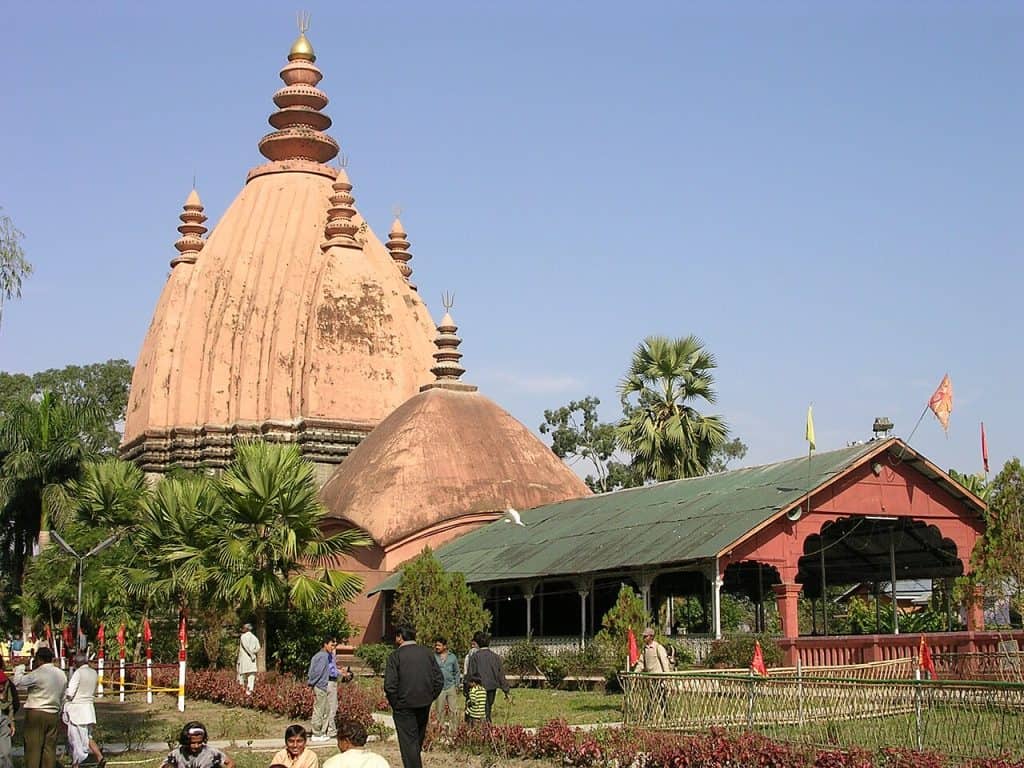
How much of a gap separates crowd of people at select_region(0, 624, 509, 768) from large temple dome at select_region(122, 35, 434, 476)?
2619 cm

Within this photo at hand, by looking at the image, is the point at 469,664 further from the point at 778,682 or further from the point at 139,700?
the point at 139,700

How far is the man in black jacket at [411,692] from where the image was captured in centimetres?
1204

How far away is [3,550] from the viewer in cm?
4494

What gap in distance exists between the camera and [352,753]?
9070 mm

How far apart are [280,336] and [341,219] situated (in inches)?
183

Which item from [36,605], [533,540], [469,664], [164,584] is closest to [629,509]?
[533,540]

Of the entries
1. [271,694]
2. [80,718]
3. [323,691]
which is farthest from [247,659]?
[80,718]

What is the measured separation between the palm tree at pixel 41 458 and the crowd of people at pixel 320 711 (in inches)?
992

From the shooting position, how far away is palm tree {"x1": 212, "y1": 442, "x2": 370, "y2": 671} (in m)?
25.6

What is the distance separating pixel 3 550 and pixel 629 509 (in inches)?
964

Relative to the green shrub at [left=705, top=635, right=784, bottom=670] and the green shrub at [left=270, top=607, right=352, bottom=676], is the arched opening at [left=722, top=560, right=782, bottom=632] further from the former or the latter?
the green shrub at [left=270, top=607, right=352, bottom=676]

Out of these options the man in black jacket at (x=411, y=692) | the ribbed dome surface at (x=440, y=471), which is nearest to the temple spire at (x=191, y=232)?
the ribbed dome surface at (x=440, y=471)

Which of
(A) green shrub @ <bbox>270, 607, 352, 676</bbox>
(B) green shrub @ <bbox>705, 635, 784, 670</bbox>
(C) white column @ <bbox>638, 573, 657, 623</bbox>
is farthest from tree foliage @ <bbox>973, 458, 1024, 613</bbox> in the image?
(A) green shrub @ <bbox>270, 607, 352, 676</bbox>

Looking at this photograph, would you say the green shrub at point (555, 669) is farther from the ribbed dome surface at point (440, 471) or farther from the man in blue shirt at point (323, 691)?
the ribbed dome surface at point (440, 471)
